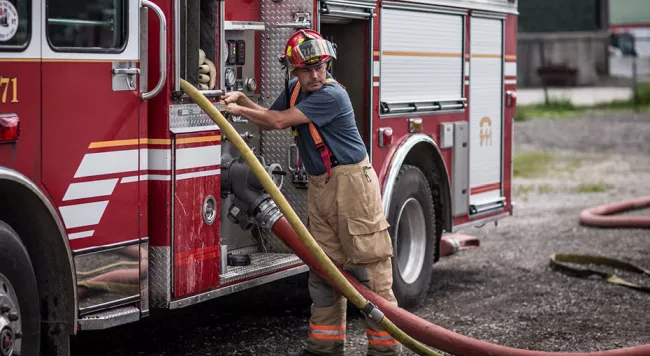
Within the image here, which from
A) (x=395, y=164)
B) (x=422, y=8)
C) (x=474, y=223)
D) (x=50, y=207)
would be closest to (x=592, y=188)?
(x=474, y=223)

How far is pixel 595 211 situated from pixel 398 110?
16.1 ft

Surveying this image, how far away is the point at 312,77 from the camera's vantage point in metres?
6.05

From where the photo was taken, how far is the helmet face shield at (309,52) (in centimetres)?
595

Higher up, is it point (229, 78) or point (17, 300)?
point (229, 78)

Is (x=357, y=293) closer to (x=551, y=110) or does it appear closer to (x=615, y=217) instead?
(x=615, y=217)

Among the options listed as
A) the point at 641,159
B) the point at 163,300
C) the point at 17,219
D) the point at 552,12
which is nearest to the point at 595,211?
the point at 641,159

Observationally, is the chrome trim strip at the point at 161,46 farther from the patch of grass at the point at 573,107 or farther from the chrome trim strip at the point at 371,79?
the patch of grass at the point at 573,107

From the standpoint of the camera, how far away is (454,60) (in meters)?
8.34

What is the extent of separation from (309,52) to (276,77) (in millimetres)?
753

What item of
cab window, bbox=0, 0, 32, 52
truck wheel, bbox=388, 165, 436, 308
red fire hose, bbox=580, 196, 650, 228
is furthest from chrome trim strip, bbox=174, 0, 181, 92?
red fire hose, bbox=580, 196, 650, 228

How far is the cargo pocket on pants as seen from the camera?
6.12 m

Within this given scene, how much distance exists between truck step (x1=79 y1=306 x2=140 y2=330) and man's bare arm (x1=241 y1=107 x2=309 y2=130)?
121cm

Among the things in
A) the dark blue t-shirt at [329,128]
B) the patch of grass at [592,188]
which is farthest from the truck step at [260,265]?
the patch of grass at [592,188]

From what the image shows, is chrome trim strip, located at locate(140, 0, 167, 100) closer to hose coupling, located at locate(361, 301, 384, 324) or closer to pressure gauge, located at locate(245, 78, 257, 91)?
pressure gauge, located at locate(245, 78, 257, 91)
